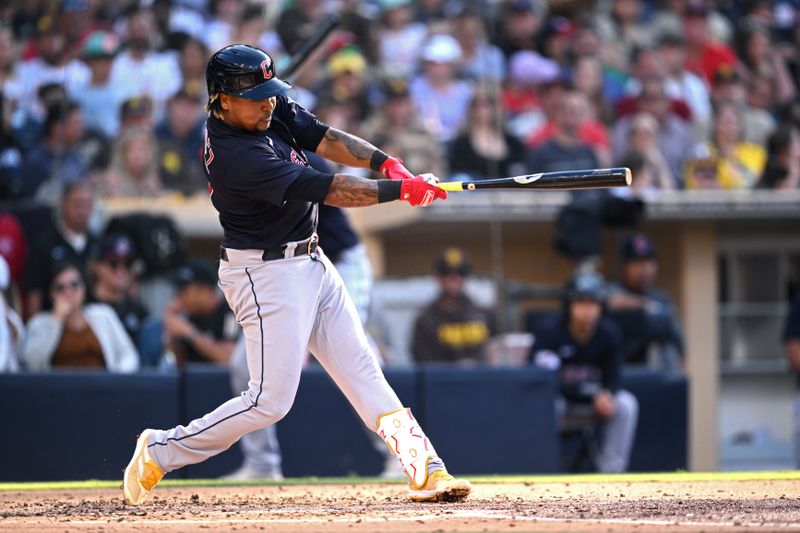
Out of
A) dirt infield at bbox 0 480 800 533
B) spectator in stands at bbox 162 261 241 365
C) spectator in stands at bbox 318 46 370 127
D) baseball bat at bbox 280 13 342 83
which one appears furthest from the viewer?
spectator in stands at bbox 318 46 370 127

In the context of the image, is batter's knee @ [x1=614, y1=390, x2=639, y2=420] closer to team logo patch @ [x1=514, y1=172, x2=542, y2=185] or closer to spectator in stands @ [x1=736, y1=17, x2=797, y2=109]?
team logo patch @ [x1=514, y1=172, x2=542, y2=185]

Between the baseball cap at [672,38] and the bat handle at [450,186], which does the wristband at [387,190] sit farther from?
the baseball cap at [672,38]

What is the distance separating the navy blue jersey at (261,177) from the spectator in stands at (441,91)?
17.6 feet

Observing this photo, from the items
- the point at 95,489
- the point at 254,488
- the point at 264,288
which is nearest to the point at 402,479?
the point at 254,488

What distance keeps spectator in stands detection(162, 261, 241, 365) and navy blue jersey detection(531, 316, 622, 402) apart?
84.4 inches

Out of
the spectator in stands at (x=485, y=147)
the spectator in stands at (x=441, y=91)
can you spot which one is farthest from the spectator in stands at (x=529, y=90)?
the spectator in stands at (x=441, y=91)

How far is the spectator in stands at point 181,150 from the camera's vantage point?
31.7 feet

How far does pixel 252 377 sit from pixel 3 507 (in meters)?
1.23

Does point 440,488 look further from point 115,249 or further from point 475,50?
point 475,50

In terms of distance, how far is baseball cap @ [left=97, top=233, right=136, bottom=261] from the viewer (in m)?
8.66

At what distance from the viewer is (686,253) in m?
11.3

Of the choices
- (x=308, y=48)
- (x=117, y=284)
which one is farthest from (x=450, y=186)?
(x=117, y=284)

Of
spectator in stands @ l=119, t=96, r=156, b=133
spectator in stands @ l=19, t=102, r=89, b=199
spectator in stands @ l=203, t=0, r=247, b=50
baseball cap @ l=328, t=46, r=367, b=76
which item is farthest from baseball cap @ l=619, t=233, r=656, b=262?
spectator in stands @ l=19, t=102, r=89, b=199

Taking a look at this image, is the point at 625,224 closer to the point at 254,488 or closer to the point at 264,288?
the point at 254,488
